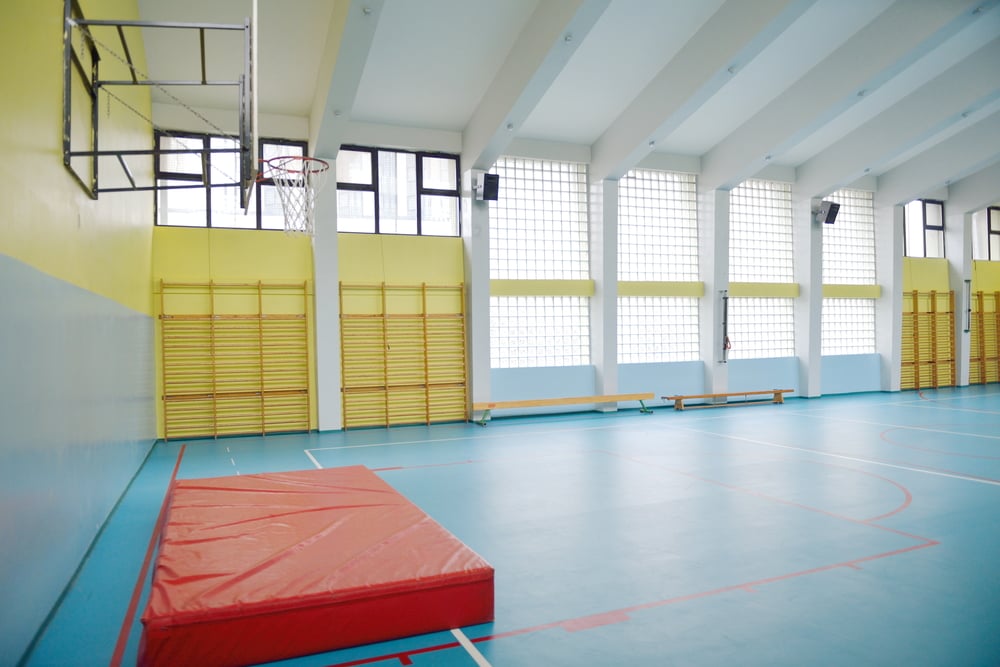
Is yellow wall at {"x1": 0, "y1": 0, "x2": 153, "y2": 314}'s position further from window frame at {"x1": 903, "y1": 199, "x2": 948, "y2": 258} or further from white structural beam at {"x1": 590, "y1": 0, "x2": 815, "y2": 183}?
window frame at {"x1": 903, "y1": 199, "x2": 948, "y2": 258}

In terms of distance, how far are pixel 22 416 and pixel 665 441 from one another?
9594mm

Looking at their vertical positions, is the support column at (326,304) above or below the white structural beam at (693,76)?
below

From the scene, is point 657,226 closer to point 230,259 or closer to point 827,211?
point 827,211

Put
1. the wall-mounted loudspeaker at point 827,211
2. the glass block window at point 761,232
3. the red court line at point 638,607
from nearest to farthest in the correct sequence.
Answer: the red court line at point 638,607, the wall-mounted loudspeaker at point 827,211, the glass block window at point 761,232

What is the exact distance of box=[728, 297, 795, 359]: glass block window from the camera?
17.5 m

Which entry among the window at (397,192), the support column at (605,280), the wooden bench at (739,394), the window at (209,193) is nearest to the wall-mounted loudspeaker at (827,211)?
the wooden bench at (739,394)

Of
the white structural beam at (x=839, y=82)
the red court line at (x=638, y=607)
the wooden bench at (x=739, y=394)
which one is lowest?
the red court line at (x=638, y=607)

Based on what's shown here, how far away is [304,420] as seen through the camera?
43.1ft

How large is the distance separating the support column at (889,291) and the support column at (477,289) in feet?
40.3

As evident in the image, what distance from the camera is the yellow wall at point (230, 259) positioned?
1227cm

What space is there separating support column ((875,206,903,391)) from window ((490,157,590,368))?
377 inches

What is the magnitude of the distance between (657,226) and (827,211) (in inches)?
185

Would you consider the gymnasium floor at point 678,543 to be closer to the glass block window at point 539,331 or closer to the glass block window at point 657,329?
the glass block window at point 539,331

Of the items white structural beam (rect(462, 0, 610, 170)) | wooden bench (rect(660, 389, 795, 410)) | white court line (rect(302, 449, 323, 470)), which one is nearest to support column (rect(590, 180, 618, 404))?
wooden bench (rect(660, 389, 795, 410))
